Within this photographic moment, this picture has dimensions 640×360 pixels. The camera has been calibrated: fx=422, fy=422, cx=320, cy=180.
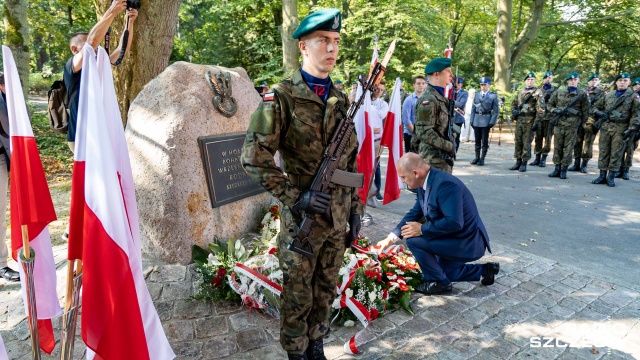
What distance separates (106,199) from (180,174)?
191cm

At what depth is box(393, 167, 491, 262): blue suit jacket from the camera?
12.2ft

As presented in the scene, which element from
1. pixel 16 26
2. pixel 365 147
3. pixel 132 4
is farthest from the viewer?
pixel 16 26

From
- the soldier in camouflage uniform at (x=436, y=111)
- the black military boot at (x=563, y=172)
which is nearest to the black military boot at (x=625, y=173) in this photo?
the black military boot at (x=563, y=172)

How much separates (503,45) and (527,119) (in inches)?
351

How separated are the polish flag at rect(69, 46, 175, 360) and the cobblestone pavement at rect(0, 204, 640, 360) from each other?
37.5 inches

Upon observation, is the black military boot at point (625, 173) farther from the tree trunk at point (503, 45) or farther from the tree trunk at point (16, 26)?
the tree trunk at point (16, 26)

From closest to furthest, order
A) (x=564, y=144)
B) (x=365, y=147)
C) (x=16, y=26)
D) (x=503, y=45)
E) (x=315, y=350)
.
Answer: (x=315, y=350)
(x=365, y=147)
(x=564, y=144)
(x=16, y=26)
(x=503, y=45)

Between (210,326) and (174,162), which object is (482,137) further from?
(210,326)

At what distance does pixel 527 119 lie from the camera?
10320 mm

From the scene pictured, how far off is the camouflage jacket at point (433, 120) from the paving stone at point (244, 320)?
2.82 m

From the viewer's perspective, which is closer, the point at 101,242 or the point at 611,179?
the point at 101,242

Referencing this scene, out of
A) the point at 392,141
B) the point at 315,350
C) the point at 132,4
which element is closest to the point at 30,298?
the point at 315,350

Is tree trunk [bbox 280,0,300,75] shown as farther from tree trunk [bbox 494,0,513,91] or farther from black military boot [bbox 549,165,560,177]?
tree trunk [bbox 494,0,513,91]

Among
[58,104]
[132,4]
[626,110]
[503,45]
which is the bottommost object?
[626,110]
